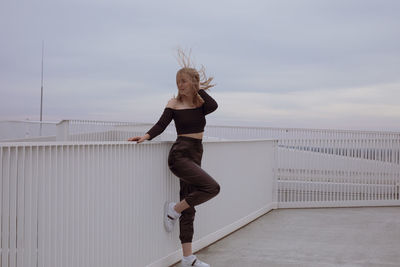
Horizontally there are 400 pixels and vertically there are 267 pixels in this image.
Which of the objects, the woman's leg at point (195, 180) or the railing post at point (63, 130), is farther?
the railing post at point (63, 130)

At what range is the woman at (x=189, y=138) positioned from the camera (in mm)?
5137

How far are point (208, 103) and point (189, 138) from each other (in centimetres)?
38

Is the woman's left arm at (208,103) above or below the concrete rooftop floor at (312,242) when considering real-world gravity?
above

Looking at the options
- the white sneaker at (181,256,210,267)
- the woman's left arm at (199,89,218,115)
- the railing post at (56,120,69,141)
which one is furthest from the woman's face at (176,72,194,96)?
the railing post at (56,120,69,141)

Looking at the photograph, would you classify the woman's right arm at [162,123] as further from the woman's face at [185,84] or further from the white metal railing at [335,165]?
the white metal railing at [335,165]

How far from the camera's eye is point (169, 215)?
5.33 m

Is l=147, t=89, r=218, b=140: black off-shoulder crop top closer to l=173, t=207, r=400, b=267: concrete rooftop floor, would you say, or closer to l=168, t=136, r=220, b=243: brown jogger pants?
l=168, t=136, r=220, b=243: brown jogger pants

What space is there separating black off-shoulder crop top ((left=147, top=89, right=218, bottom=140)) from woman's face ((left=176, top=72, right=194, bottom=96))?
0.13 metres

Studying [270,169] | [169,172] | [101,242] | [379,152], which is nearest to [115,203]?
[101,242]

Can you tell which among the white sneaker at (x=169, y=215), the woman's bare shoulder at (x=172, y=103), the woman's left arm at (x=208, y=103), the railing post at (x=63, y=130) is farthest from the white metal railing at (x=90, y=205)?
the railing post at (x=63, y=130)

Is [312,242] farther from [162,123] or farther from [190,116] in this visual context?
[162,123]

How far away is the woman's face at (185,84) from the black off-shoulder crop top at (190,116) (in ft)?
0.42

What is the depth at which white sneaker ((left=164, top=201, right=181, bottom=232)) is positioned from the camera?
5.33 m

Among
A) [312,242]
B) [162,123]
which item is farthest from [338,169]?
[162,123]
